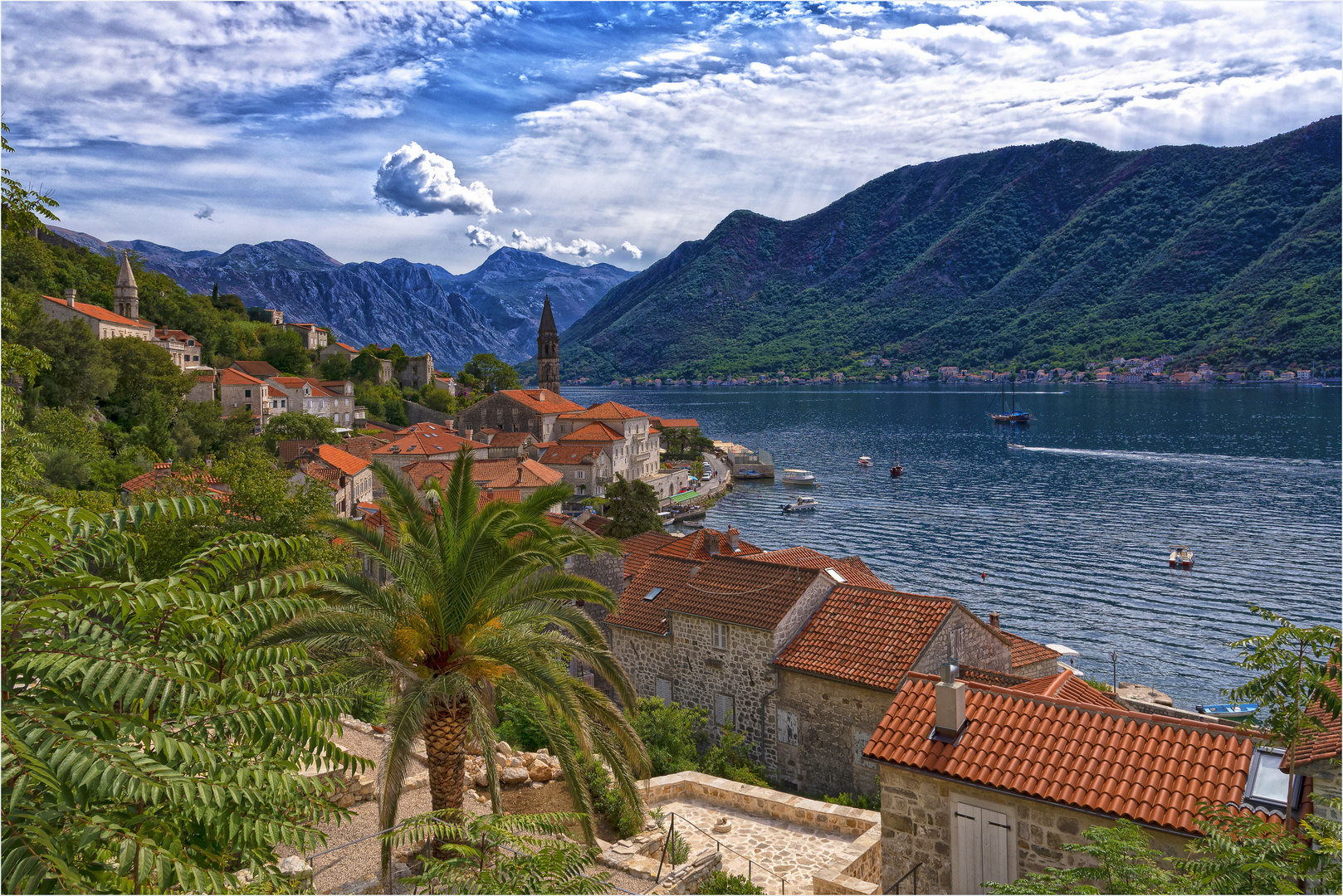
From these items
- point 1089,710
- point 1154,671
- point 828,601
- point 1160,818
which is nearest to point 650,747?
point 828,601

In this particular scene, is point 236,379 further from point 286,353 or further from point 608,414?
point 608,414

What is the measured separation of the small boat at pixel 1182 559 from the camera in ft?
190

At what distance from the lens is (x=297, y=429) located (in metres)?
75.9

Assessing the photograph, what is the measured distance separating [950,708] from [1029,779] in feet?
4.57

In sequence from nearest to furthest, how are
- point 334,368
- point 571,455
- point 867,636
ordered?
point 867,636, point 571,455, point 334,368

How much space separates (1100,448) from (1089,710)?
389 ft

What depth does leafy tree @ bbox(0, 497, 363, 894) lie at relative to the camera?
4.39 metres

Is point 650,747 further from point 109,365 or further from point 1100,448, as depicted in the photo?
point 1100,448

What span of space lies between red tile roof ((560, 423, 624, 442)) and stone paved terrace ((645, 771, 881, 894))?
240 feet

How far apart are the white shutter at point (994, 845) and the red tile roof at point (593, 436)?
7911 centimetres

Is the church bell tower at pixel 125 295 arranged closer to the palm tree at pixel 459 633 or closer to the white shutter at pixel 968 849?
the palm tree at pixel 459 633

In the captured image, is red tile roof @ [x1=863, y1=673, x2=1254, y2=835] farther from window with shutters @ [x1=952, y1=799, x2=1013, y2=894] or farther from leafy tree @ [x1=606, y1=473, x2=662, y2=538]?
leafy tree @ [x1=606, y1=473, x2=662, y2=538]

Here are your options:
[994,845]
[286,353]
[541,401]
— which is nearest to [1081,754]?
[994,845]

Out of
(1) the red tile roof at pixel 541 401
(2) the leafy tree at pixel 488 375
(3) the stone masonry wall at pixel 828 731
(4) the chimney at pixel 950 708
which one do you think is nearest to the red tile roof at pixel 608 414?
(1) the red tile roof at pixel 541 401
